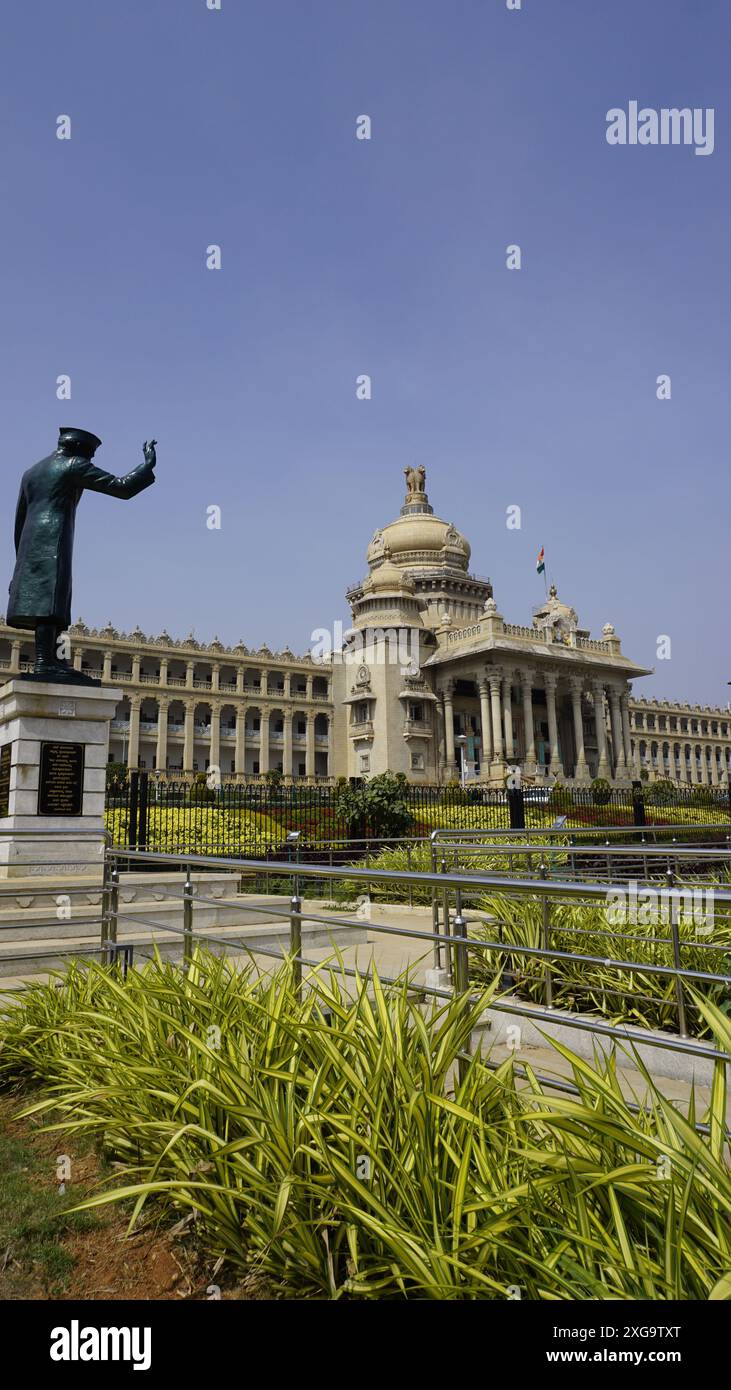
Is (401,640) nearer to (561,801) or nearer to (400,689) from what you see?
(400,689)

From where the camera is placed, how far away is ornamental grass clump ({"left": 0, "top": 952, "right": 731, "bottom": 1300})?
8.29 feet

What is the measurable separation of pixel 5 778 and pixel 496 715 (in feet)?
148

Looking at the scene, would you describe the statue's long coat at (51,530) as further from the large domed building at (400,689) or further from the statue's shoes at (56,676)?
the large domed building at (400,689)

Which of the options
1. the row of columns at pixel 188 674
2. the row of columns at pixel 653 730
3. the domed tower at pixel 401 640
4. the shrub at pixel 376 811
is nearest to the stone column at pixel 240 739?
the row of columns at pixel 188 674

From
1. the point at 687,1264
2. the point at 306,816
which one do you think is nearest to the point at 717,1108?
the point at 687,1264

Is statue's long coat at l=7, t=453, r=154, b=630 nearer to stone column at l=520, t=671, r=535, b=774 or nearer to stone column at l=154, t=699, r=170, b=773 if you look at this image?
stone column at l=520, t=671, r=535, b=774

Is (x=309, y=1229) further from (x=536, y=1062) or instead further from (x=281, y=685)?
(x=281, y=685)

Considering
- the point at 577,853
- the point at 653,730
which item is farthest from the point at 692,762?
the point at 577,853

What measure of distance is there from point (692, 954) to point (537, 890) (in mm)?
4438

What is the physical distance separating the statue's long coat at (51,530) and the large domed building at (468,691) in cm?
4161

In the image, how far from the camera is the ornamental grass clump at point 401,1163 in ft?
8.29

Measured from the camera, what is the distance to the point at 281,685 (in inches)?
3157

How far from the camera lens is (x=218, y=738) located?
7369cm

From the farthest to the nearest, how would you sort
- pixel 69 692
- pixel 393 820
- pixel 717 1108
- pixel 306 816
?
pixel 306 816, pixel 393 820, pixel 69 692, pixel 717 1108
